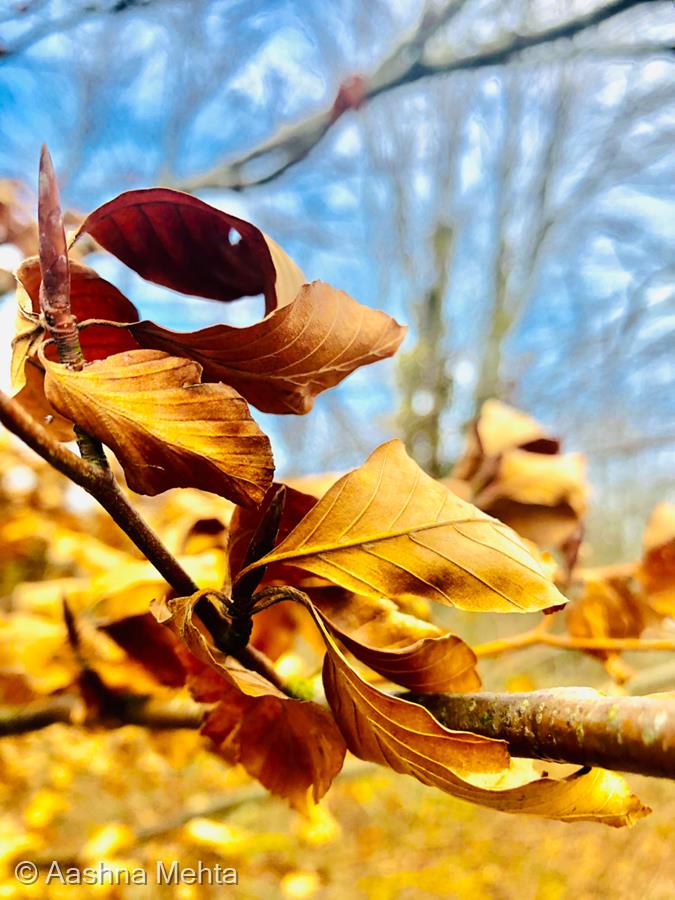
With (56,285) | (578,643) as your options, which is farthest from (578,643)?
(56,285)

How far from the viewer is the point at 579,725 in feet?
0.34

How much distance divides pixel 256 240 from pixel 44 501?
0.48 metres

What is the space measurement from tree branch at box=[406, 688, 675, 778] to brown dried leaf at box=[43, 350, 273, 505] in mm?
58

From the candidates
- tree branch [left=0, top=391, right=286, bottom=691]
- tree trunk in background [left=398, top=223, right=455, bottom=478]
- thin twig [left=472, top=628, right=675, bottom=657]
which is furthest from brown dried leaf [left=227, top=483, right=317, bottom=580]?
tree trunk in background [left=398, top=223, right=455, bottom=478]

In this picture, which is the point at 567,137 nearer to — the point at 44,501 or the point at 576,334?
the point at 576,334

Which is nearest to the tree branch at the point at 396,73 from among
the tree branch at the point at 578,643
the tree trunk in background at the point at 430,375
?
the tree trunk in background at the point at 430,375

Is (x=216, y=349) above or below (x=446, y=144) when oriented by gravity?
above

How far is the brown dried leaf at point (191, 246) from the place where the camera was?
14 centimetres

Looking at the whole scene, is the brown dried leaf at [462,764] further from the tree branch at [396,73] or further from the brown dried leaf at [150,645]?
the tree branch at [396,73]

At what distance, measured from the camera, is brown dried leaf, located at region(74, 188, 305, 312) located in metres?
0.14

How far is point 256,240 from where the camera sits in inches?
5.7

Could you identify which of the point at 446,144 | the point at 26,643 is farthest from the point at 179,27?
the point at 26,643

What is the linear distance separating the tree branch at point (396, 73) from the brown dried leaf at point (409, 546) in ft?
2.12

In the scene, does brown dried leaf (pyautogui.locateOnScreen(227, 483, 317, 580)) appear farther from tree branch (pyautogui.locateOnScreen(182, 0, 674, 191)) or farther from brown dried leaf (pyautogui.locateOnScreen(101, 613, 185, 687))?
tree branch (pyautogui.locateOnScreen(182, 0, 674, 191))
